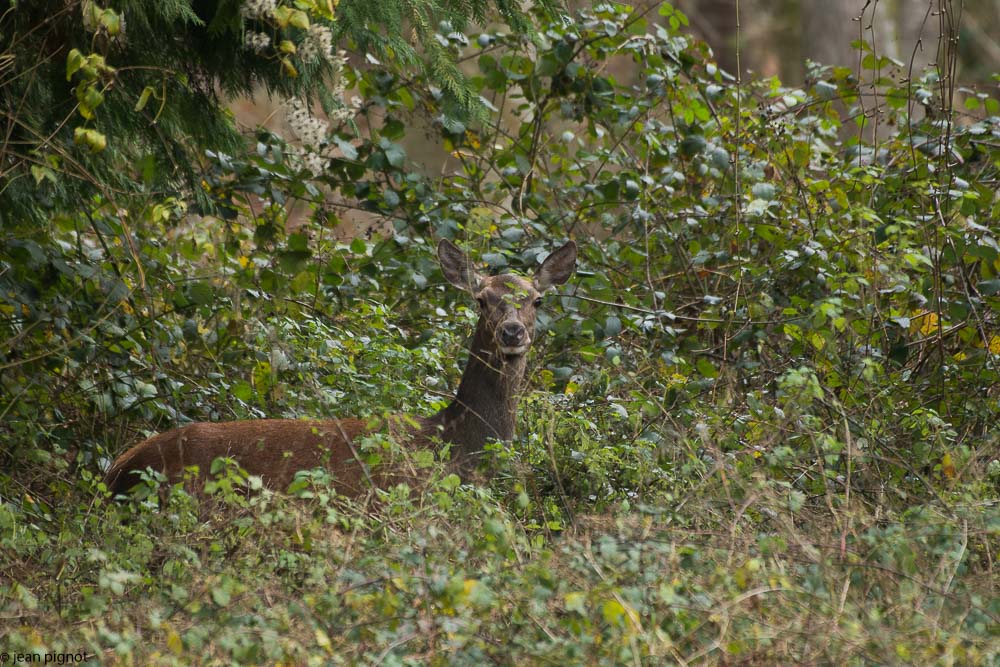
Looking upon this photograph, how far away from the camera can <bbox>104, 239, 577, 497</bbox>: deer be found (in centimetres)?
640

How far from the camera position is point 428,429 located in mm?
6879

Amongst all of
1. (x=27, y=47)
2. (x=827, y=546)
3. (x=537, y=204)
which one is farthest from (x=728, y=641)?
(x=537, y=204)

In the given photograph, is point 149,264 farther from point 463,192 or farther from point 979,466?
point 979,466

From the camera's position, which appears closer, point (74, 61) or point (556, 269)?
point (74, 61)

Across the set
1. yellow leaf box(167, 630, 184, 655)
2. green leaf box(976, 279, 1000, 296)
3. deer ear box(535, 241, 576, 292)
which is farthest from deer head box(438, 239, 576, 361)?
yellow leaf box(167, 630, 184, 655)

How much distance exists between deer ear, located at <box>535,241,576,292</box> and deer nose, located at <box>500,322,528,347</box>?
837mm

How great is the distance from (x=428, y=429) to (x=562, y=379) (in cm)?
119

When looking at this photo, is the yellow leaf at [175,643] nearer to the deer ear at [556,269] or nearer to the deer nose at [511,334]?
the deer nose at [511,334]

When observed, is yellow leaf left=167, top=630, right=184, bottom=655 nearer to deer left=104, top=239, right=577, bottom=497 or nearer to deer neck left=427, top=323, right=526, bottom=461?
deer left=104, top=239, right=577, bottom=497

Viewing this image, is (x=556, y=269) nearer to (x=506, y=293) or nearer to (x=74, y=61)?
(x=506, y=293)

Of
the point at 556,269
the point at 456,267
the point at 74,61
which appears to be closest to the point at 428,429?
the point at 456,267

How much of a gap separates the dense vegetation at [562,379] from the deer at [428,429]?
0.19 metres

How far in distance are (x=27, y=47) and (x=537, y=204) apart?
4.29 m

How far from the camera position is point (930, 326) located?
752 cm
